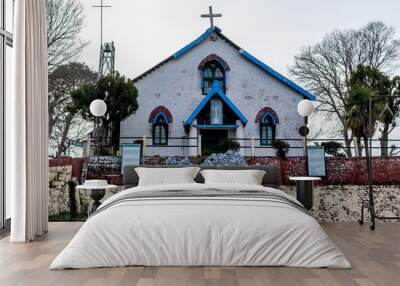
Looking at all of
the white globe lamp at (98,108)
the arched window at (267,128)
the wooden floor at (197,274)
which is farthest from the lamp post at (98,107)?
the wooden floor at (197,274)

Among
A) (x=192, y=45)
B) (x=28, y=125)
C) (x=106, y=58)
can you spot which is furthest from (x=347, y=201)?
(x=28, y=125)

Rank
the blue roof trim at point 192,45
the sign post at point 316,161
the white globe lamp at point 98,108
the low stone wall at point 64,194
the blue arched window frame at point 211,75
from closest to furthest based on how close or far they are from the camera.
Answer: the low stone wall at point 64,194
the white globe lamp at point 98,108
the sign post at point 316,161
the blue roof trim at point 192,45
the blue arched window frame at point 211,75

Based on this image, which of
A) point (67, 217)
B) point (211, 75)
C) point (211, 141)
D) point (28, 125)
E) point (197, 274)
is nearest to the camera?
point (197, 274)

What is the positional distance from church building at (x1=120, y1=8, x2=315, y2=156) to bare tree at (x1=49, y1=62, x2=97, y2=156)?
72 cm

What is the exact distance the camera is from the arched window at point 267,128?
655 cm

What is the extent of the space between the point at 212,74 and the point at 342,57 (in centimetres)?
201

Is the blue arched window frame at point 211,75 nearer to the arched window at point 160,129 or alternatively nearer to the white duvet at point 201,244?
the arched window at point 160,129

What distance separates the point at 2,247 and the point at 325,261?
2.95 meters

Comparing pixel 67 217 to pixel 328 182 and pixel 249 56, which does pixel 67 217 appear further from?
pixel 328 182

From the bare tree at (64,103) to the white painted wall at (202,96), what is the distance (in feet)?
2.38

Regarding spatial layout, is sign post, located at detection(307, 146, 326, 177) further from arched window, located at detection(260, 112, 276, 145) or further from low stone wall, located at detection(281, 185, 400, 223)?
arched window, located at detection(260, 112, 276, 145)

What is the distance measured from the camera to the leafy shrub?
21.1 feet

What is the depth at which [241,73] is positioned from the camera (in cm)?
701

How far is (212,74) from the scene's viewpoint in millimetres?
7051
